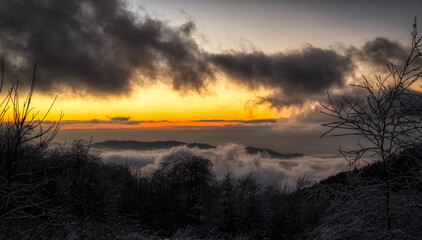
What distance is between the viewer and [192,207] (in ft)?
123

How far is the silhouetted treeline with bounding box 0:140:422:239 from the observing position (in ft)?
12.1

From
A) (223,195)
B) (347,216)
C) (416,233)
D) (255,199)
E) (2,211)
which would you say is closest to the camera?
(416,233)

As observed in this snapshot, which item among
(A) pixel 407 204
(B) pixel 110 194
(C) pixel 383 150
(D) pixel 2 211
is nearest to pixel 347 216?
(A) pixel 407 204

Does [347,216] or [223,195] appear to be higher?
[347,216]

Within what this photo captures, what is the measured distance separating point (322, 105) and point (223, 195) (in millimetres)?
30105

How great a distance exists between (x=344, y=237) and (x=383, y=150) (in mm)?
1284

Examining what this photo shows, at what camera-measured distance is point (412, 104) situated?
3.78m

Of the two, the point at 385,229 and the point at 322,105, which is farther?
the point at 322,105

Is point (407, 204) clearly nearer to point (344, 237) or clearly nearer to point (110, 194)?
point (344, 237)

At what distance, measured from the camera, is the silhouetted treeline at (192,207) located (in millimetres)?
3678

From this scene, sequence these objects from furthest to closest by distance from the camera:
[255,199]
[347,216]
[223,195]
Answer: [255,199] → [223,195] → [347,216]

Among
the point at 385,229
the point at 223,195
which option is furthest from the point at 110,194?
the point at 385,229

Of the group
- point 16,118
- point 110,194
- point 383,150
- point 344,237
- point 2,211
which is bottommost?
point 110,194

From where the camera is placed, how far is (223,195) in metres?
32.7
